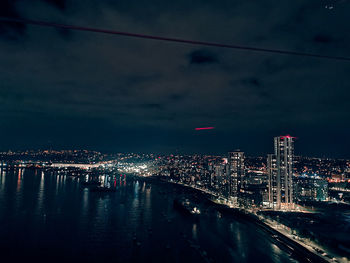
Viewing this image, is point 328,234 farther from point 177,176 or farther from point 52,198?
point 177,176

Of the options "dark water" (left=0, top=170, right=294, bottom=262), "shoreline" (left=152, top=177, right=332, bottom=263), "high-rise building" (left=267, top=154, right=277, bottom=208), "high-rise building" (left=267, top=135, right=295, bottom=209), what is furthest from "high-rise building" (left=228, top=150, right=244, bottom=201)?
"shoreline" (left=152, top=177, right=332, bottom=263)

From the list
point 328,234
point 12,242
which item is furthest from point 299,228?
point 12,242

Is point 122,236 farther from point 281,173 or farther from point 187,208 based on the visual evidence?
point 281,173

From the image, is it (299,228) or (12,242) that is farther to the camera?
(299,228)

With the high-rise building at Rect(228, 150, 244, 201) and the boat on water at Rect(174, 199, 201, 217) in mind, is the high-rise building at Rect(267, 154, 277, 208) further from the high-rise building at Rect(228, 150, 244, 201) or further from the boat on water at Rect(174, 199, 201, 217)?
the high-rise building at Rect(228, 150, 244, 201)

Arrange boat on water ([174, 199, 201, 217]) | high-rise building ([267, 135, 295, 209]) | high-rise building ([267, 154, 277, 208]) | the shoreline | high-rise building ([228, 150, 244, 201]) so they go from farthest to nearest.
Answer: high-rise building ([228, 150, 244, 201]) → high-rise building ([267, 154, 277, 208]) → high-rise building ([267, 135, 295, 209]) → boat on water ([174, 199, 201, 217]) → the shoreline

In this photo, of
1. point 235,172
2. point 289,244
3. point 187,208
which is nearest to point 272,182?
point 187,208

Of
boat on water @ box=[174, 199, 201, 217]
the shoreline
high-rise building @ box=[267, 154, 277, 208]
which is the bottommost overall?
boat on water @ box=[174, 199, 201, 217]
